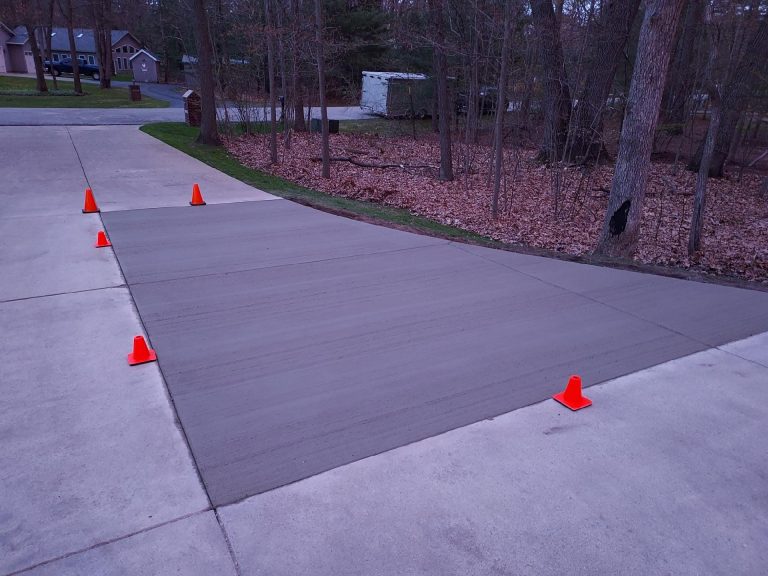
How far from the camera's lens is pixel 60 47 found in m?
60.7

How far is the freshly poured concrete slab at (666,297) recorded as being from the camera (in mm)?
5438

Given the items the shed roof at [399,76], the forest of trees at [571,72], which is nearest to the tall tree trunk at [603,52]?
the forest of trees at [571,72]

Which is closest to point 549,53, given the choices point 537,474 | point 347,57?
point 537,474

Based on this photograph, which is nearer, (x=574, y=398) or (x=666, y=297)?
(x=574, y=398)

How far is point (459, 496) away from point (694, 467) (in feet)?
4.87

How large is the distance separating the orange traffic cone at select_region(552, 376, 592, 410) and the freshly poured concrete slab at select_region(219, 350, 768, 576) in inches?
2.7

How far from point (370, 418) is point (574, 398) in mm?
1438

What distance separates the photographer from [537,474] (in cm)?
329

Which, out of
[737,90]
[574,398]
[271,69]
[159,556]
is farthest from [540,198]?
[159,556]

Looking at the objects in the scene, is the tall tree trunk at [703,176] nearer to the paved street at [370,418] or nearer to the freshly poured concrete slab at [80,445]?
the paved street at [370,418]

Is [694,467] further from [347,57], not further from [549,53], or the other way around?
[347,57]

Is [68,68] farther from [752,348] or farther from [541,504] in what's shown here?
[541,504]

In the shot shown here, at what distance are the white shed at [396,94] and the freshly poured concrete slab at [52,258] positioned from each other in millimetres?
17622

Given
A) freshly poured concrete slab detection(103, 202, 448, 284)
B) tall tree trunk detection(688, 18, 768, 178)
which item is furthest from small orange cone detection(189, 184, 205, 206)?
tall tree trunk detection(688, 18, 768, 178)
